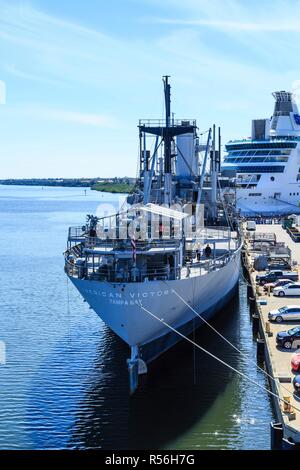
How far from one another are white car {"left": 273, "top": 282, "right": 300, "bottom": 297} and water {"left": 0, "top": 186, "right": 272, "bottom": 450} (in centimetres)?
282

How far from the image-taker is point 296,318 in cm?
3462

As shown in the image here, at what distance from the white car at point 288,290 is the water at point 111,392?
2.82 m

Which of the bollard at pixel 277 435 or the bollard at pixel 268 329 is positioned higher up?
the bollard at pixel 268 329

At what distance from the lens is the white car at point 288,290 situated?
42062mm

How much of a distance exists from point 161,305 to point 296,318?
863cm

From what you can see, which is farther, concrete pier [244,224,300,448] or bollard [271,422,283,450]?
concrete pier [244,224,300,448]

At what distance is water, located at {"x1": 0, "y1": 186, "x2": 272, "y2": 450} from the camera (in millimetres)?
23891

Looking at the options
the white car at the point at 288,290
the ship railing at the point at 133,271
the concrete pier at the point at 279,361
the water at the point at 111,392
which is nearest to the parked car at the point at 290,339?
the concrete pier at the point at 279,361

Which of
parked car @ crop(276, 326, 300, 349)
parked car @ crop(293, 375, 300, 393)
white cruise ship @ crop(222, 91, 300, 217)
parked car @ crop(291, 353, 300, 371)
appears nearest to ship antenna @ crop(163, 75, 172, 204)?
parked car @ crop(276, 326, 300, 349)

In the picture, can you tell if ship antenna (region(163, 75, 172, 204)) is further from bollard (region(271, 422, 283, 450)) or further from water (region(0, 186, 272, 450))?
bollard (region(271, 422, 283, 450))

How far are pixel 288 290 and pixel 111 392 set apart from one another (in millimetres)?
17858

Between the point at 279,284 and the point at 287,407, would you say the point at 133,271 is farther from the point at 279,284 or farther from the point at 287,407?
the point at 279,284

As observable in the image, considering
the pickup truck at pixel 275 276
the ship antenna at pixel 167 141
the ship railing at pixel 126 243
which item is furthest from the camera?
the pickup truck at pixel 275 276

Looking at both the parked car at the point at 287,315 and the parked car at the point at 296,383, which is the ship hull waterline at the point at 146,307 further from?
the parked car at the point at 296,383
